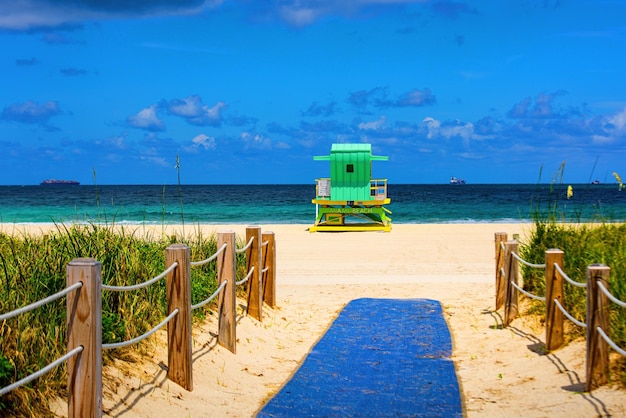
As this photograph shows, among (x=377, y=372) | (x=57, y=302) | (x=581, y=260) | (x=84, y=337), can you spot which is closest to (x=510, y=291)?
(x=581, y=260)

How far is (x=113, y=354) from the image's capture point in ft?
18.5

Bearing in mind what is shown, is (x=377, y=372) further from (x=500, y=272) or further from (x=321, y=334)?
(x=500, y=272)

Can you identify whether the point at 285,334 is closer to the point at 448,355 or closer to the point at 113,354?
the point at 448,355

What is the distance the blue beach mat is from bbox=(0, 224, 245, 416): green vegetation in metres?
1.40

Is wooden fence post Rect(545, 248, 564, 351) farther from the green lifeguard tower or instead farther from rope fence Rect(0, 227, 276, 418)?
the green lifeguard tower

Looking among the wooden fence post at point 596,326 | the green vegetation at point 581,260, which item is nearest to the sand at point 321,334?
the wooden fence post at point 596,326

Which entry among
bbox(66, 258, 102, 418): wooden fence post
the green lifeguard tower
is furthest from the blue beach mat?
the green lifeguard tower

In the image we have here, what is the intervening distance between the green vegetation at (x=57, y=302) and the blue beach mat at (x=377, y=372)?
140cm

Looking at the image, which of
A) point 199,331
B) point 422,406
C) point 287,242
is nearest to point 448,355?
point 422,406

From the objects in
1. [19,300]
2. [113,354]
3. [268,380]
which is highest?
[19,300]

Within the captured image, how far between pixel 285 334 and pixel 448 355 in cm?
206

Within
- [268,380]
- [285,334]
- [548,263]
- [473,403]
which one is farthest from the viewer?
[285,334]

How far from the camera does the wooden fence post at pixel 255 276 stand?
28.0ft

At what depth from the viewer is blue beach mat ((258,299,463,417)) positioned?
218 inches
